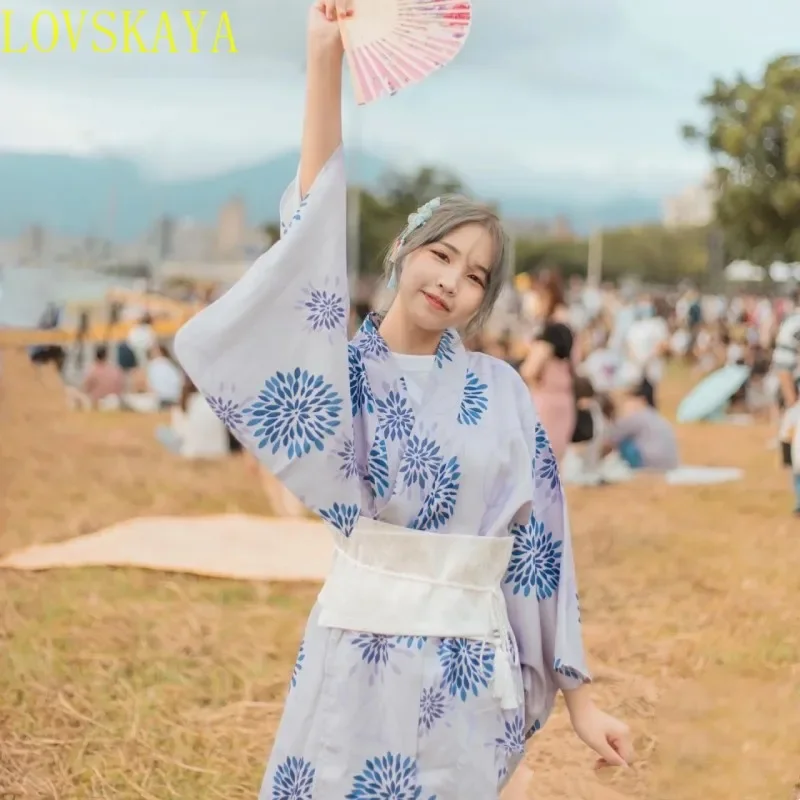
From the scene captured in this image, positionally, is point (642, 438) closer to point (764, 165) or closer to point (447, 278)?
point (764, 165)

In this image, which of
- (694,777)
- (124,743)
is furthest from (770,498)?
(124,743)

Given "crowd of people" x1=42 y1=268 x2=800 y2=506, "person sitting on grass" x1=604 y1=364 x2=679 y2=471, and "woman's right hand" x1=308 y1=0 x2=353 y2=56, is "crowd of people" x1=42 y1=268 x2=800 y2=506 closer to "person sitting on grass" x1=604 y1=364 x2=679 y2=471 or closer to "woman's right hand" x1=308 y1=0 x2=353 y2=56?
"person sitting on grass" x1=604 y1=364 x2=679 y2=471

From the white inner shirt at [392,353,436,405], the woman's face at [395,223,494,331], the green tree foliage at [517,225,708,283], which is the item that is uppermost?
the woman's face at [395,223,494,331]

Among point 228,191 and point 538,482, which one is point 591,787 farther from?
point 228,191

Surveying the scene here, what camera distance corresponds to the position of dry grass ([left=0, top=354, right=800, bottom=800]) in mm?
2807

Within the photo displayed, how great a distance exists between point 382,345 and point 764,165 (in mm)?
7223

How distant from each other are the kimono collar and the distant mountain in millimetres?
5098

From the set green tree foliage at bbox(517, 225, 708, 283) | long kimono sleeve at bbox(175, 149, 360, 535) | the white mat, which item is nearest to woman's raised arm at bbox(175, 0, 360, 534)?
long kimono sleeve at bbox(175, 149, 360, 535)

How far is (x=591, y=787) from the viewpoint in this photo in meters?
2.78

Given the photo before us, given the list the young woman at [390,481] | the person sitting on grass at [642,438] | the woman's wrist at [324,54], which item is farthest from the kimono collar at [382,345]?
the person sitting on grass at [642,438]

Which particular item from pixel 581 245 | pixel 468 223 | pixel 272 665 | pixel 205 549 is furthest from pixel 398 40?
pixel 581 245

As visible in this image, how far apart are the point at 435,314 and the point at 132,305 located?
45.5ft

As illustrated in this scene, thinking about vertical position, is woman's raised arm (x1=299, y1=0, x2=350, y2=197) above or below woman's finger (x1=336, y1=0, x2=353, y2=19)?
below

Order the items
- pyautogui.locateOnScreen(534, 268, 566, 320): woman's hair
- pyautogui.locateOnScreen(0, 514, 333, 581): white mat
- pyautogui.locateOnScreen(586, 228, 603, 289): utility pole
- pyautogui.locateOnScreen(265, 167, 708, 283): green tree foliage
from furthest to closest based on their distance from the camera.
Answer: pyautogui.locateOnScreen(586, 228, 603, 289): utility pole
pyautogui.locateOnScreen(265, 167, 708, 283): green tree foliage
pyautogui.locateOnScreen(534, 268, 566, 320): woman's hair
pyautogui.locateOnScreen(0, 514, 333, 581): white mat
